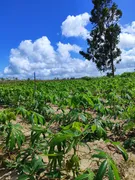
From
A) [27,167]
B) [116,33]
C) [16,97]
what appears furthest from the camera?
→ [116,33]

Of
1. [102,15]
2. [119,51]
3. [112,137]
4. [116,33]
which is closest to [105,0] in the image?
[102,15]

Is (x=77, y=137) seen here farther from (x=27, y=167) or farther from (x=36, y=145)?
(x=36, y=145)

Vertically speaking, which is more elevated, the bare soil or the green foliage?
the green foliage

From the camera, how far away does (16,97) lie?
7.10 metres

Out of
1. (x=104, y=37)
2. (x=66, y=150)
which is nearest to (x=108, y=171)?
(x=66, y=150)

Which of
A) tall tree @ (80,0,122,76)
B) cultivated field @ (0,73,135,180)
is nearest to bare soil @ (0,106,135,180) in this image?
cultivated field @ (0,73,135,180)

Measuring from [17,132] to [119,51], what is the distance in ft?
88.1

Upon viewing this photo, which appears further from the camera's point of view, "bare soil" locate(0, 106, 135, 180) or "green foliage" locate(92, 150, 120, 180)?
"bare soil" locate(0, 106, 135, 180)

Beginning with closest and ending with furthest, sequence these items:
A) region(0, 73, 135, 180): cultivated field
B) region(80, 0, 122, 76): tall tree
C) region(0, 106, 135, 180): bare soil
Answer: region(0, 73, 135, 180): cultivated field < region(0, 106, 135, 180): bare soil < region(80, 0, 122, 76): tall tree

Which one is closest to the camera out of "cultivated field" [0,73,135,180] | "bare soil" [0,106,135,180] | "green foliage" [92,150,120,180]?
"green foliage" [92,150,120,180]

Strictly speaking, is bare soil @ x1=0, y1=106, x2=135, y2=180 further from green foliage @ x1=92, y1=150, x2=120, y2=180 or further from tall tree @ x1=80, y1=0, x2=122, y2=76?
tall tree @ x1=80, y1=0, x2=122, y2=76

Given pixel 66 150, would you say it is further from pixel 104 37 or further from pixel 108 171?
pixel 104 37

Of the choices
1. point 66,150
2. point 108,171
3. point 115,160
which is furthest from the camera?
point 115,160

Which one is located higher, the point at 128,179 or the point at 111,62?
the point at 111,62
